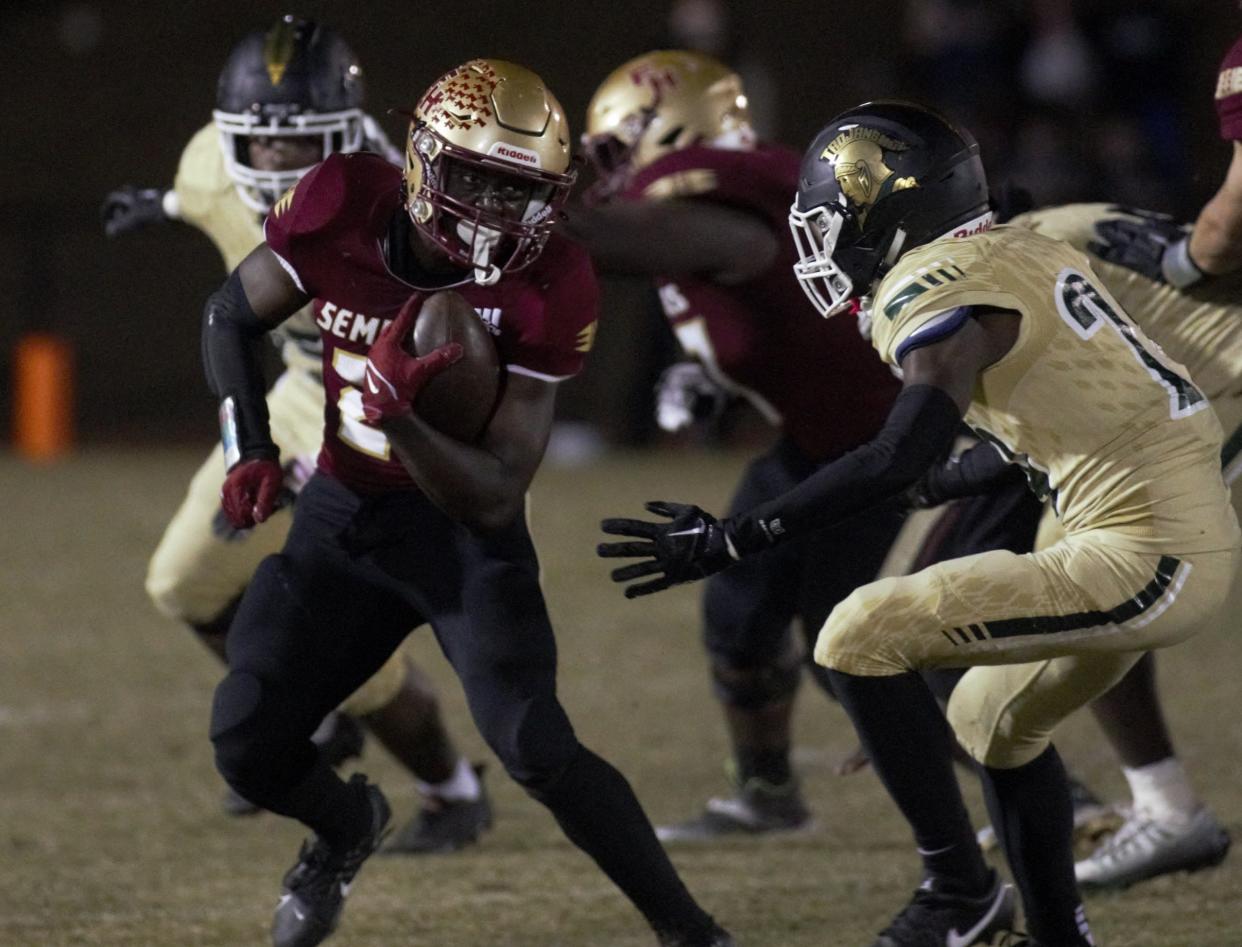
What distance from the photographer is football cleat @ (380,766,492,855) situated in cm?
460

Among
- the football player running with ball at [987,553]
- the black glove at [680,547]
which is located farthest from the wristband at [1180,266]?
the black glove at [680,547]

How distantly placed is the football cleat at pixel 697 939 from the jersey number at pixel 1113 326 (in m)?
1.17

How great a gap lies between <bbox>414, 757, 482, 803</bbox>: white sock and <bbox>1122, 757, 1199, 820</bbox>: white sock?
1505mm

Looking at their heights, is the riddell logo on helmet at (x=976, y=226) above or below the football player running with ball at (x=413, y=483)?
above

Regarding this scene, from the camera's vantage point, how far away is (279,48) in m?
4.55

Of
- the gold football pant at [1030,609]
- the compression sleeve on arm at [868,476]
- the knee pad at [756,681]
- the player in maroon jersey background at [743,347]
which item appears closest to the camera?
the compression sleeve on arm at [868,476]

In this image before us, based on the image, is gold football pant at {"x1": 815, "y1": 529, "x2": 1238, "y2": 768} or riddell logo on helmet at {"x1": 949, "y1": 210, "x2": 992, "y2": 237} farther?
riddell logo on helmet at {"x1": 949, "y1": 210, "x2": 992, "y2": 237}

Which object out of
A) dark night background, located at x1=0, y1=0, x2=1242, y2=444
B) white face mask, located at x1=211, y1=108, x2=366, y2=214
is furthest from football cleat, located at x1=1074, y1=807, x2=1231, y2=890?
dark night background, located at x1=0, y1=0, x2=1242, y2=444

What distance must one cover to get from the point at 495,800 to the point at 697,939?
5.54ft

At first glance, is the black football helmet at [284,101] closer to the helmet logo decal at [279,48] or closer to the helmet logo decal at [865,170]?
the helmet logo decal at [279,48]

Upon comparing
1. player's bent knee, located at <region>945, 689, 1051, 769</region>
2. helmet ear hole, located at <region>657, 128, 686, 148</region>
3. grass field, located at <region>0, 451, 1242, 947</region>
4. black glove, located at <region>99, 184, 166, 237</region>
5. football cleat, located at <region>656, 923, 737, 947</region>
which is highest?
helmet ear hole, located at <region>657, 128, 686, 148</region>

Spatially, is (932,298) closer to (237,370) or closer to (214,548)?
(237,370)

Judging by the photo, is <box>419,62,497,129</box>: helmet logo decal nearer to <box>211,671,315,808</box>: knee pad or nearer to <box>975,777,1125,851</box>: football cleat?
<box>211,671,315,808</box>: knee pad

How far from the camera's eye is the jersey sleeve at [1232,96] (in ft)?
12.7
